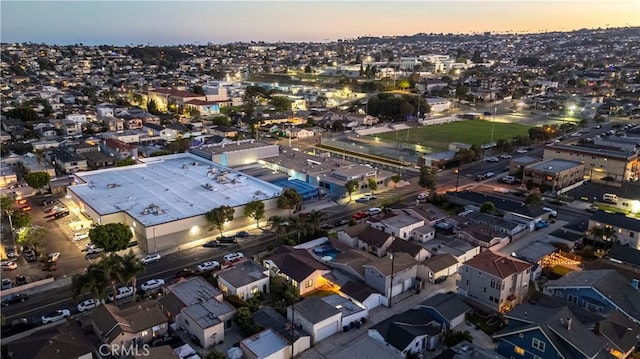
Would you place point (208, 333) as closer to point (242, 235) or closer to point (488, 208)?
point (242, 235)

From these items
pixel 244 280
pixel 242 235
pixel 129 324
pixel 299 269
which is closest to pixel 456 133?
pixel 242 235

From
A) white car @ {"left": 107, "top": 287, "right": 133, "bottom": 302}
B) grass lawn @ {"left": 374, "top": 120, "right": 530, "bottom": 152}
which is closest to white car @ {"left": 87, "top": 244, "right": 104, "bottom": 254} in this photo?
white car @ {"left": 107, "top": 287, "right": 133, "bottom": 302}

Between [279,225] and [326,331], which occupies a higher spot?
[279,225]

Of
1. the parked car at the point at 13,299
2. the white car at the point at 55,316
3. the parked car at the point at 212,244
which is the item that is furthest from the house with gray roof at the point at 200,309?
the parked car at the point at 13,299

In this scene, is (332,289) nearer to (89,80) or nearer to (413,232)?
(413,232)

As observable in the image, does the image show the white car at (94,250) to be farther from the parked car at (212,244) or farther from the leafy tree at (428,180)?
the leafy tree at (428,180)
